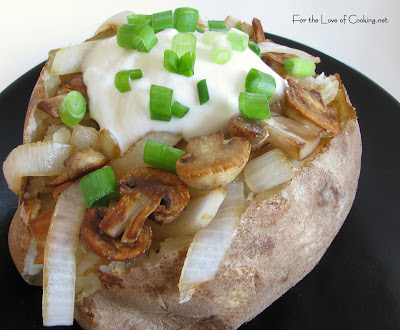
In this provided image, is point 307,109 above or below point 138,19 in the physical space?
below

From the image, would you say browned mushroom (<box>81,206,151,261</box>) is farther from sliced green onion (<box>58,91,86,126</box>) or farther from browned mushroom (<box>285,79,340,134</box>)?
browned mushroom (<box>285,79,340,134</box>)

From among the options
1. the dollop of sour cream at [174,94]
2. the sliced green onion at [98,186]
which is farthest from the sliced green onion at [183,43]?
the sliced green onion at [98,186]

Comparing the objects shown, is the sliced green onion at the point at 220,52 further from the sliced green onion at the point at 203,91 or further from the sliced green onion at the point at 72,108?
the sliced green onion at the point at 72,108

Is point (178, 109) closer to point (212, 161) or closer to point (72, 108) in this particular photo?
point (212, 161)

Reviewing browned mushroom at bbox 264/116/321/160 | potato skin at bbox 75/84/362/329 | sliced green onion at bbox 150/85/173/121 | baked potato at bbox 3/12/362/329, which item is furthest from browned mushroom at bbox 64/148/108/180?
browned mushroom at bbox 264/116/321/160

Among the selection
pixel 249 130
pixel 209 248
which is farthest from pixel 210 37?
pixel 209 248
